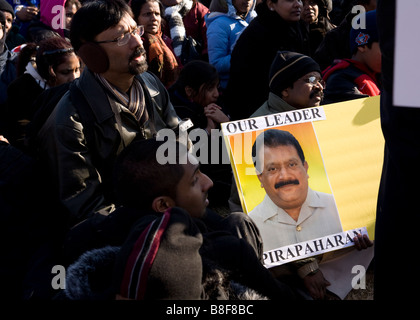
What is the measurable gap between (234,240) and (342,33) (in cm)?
337

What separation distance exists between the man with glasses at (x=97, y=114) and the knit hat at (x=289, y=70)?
0.89m

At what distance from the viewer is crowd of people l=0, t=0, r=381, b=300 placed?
5.74 ft

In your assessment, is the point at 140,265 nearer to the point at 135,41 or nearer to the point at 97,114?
the point at 97,114

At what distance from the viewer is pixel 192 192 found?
221cm

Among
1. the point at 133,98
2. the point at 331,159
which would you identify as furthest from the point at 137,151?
the point at 331,159

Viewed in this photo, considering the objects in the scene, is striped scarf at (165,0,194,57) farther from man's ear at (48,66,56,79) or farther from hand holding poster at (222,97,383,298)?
hand holding poster at (222,97,383,298)

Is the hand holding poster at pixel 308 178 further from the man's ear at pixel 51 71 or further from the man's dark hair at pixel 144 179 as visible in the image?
the man's ear at pixel 51 71

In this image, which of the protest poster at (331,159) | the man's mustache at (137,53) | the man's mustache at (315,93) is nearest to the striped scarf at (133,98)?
the man's mustache at (137,53)

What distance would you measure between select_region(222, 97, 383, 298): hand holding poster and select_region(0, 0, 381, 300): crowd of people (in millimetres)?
119

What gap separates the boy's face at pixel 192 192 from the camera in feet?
7.17

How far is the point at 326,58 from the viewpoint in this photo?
4.77 m

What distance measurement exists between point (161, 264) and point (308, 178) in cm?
157

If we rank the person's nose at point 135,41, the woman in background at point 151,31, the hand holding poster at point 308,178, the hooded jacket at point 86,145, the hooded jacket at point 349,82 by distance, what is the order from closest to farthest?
the hooded jacket at point 86,145 < the hand holding poster at point 308,178 < the person's nose at point 135,41 < the hooded jacket at point 349,82 < the woman in background at point 151,31
